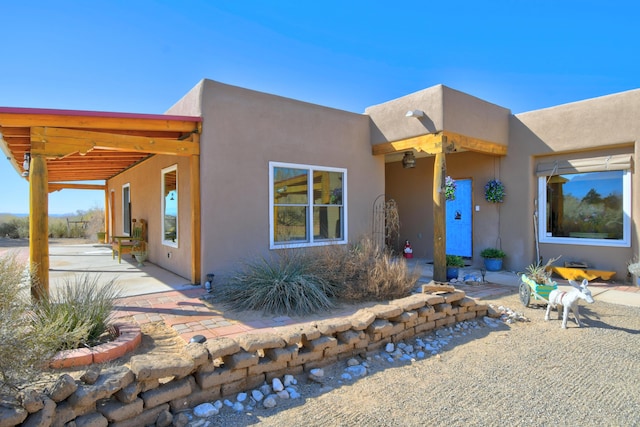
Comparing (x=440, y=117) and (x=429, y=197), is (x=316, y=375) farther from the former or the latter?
(x=429, y=197)

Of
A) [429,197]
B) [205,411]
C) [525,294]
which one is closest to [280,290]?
[205,411]

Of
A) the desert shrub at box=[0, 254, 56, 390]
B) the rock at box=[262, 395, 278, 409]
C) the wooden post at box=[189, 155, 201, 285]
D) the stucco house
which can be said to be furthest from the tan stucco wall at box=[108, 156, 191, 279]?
the rock at box=[262, 395, 278, 409]

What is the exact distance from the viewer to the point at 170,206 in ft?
26.0

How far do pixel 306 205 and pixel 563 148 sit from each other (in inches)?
226

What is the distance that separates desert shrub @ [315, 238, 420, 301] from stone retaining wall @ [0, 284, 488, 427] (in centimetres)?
111

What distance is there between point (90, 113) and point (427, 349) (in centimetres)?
535

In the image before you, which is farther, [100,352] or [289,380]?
[100,352]

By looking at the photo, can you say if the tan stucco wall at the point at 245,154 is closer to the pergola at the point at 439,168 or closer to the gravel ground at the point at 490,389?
the pergola at the point at 439,168

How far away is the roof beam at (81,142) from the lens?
476cm

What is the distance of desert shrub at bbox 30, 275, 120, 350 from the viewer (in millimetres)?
3328

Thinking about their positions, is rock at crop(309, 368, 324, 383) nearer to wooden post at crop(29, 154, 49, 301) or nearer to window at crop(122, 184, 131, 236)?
wooden post at crop(29, 154, 49, 301)

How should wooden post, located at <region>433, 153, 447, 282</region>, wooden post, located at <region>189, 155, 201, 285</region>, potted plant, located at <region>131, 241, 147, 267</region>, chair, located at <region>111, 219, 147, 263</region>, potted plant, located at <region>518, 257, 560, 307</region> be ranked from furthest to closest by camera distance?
chair, located at <region>111, 219, 147, 263</region>
potted plant, located at <region>131, 241, 147, 267</region>
wooden post, located at <region>433, 153, 447, 282</region>
wooden post, located at <region>189, 155, 201, 285</region>
potted plant, located at <region>518, 257, 560, 307</region>

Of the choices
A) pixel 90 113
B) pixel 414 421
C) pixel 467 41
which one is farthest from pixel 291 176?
pixel 467 41

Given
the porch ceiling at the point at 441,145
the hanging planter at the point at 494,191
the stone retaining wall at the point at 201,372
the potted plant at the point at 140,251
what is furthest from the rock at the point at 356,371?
the potted plant at the point at 140,251
